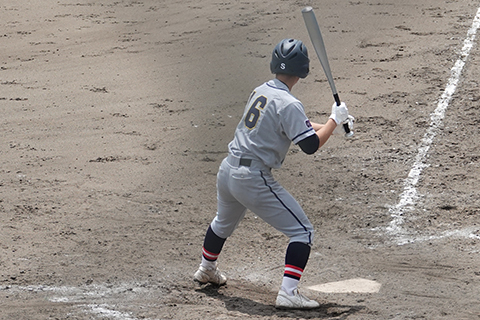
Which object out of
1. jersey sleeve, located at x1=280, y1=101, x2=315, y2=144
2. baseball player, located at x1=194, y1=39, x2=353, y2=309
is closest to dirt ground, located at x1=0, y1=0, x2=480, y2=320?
baseball player, located at x1=194, y1=39, x2=353, y2=309

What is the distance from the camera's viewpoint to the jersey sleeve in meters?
3.13

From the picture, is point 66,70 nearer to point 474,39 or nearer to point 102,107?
point 102,107

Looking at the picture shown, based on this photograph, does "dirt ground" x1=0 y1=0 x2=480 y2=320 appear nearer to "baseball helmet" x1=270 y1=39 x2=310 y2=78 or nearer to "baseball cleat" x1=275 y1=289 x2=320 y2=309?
"baseball cleat" x1=275 y1=289 x2=320 y2=309

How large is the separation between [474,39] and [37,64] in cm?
593

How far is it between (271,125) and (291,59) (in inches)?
14.9

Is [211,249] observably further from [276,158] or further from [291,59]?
[291,59]

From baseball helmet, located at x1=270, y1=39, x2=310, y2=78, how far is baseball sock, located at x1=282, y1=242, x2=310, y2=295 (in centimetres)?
95

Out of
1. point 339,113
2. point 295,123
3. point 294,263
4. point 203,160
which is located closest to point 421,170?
point 203,160

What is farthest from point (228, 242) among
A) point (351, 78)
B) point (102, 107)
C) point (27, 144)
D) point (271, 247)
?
point (351, 78)

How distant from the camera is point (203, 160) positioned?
5.75 meters

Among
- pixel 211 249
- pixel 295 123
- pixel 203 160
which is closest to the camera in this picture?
pixel 295 123

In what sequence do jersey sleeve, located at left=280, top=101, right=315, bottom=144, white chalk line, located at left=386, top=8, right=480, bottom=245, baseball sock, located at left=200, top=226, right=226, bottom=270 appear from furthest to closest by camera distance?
white chalk line, located at left=386, top=8, right=480, bottom=245 < baseball sock, located at left=200, top=226, right=226, bottom=270 < jersey sleeve, located at left=280, top=101, right=315, bottom=144

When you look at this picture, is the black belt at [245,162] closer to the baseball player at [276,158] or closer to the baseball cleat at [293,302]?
the baseball player at [276,158]

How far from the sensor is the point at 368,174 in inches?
213
